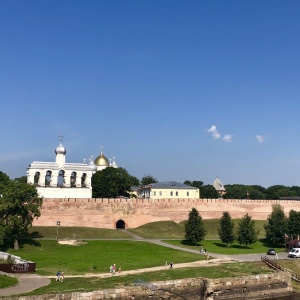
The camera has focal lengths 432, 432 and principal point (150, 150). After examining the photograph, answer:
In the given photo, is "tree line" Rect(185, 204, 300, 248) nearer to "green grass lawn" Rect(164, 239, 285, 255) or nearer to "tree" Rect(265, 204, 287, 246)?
"tree" Rect(265, 204, 287, 246)

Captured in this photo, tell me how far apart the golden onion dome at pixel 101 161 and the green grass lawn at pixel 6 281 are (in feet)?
266

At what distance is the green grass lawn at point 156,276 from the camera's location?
2689cm

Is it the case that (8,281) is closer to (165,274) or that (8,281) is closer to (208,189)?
(165,274)

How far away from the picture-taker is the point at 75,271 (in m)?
33.4

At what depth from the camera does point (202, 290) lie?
31.4 meters

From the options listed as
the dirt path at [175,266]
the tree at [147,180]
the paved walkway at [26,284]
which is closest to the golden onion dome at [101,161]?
the tree at [147,180]

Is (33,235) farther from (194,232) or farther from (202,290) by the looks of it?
(202,290)

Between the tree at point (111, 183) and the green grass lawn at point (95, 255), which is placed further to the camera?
the tree at point (111, 183)

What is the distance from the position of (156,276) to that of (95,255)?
38.5 feet

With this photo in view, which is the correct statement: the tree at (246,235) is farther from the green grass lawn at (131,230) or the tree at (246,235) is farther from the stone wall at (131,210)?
the stone wall at (131,210)

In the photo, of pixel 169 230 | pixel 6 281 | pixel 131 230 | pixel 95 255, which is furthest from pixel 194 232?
pixel 6 281

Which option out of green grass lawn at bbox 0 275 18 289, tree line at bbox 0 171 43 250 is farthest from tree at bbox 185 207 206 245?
green grass lawn at bbox 0 275 18 289

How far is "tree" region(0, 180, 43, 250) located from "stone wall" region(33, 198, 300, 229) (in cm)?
1587

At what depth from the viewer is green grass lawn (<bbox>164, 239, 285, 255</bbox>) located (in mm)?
48125
